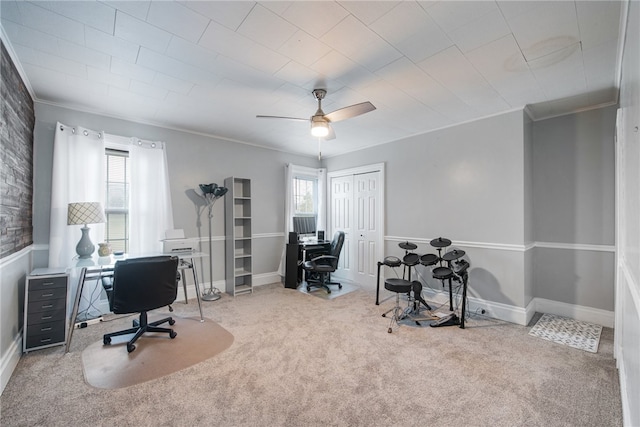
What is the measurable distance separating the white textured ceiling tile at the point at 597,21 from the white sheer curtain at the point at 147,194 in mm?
4483

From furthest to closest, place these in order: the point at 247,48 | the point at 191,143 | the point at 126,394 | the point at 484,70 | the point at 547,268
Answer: the point at 191,143, the point at 547,268, the point at 484,70, the point at 247,48, the point at 126,394

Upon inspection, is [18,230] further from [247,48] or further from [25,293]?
[247,48]

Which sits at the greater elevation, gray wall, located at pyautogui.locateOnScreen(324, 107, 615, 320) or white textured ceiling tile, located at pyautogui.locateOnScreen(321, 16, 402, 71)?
white textured ceiling tile, located at pyautogui.locateOnScreen(321, 16, 402, 71)

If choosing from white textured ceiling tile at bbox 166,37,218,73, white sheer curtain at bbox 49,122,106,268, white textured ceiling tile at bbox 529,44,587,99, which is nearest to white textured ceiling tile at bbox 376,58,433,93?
white textured ceiling tile at bbox 529,44,587,99

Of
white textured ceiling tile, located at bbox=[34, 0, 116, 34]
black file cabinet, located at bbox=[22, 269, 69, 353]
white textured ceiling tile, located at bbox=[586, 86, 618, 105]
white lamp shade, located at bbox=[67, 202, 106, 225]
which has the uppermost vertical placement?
white textured ceiling tile, located at bbox=[34, 0, 116, 34]

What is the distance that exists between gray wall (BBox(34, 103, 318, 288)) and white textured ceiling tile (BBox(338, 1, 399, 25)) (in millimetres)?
3351

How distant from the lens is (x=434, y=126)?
386cm

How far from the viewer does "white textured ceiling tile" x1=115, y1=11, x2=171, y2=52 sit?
70.3 inches

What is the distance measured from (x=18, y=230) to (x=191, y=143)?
2.26m

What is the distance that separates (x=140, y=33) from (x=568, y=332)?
4786mm

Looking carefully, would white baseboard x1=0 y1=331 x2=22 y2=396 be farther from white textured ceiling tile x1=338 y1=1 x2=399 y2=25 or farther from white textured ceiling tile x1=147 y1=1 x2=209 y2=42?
white textured ceiling tile x1=338 y1=1 x2=399 y2=25

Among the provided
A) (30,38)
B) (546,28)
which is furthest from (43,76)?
(546,28)

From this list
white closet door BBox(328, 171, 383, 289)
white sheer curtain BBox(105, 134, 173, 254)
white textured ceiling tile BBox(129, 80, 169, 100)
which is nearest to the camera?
white textured ceiling tile BBox(129, 80, 169, 100)

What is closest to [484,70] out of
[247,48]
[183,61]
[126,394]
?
[247,48]
